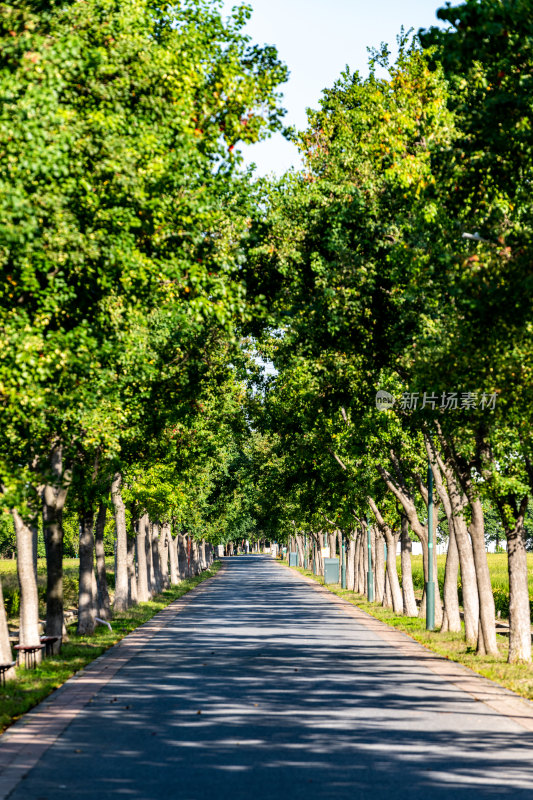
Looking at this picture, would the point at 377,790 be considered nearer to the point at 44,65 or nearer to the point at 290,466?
the point at 44,65

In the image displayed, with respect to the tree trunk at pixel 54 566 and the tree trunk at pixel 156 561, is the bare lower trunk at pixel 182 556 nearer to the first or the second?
the tree trunk at pixel 156 561

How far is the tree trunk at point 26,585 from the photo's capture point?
18.1 m

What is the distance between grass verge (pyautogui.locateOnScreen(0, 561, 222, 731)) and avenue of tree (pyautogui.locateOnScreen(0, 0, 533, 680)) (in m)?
0.67

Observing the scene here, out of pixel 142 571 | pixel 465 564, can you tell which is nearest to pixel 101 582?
pixel 142 571

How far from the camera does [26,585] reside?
61.3 ft

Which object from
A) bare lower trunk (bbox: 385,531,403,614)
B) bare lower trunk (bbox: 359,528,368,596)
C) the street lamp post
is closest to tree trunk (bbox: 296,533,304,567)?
bare lower trunk (bbox: 359,528,368,596)

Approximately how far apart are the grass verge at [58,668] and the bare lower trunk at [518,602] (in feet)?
25.9

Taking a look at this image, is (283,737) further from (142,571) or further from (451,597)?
(142,571)

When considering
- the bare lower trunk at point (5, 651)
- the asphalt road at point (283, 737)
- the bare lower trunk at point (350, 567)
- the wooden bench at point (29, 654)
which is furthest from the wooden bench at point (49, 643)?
the bare lower trunk at point (350, 567)

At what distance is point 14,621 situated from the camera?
35531 millimetres

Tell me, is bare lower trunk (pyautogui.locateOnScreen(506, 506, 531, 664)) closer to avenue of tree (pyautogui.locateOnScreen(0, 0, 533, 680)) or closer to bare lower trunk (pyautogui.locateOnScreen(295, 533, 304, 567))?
avenue of tree (pyautogui.locateOnScreen(0, 0, 533, 680))

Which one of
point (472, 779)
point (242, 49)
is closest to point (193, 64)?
point (242, 49)

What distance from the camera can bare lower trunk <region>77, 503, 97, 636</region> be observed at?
24875mm

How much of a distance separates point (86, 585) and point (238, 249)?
11.4 metres
